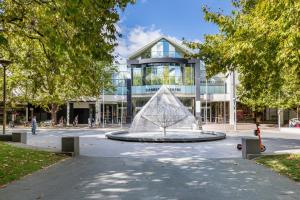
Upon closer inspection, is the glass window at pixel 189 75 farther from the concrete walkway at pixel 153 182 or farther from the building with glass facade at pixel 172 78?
the concrete walkway at pixel 153 182

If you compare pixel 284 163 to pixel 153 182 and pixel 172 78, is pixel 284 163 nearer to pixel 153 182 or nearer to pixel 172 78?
pixel 153 182

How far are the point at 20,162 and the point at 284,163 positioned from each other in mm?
8775

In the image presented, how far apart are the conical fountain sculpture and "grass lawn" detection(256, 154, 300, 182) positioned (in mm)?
13566

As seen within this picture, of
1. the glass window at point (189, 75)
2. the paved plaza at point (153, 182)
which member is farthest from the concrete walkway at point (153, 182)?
the glass window at point (189, 75)

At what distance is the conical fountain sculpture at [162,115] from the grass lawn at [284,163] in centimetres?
1357

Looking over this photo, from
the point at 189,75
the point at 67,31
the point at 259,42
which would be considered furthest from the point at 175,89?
the point at 259,42

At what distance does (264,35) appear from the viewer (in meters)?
9.62

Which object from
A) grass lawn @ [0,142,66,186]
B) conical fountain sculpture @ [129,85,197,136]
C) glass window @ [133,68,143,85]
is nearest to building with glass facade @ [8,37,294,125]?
glass window @ [133,68,143,85]

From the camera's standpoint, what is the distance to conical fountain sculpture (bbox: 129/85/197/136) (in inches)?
1051

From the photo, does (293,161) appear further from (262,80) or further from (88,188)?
(88,188)

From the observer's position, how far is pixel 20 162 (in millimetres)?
11961

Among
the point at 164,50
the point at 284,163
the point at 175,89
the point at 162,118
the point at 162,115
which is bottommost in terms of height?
the point at 284,163

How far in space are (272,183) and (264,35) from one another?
12.9ft

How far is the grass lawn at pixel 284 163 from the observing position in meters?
10.1
